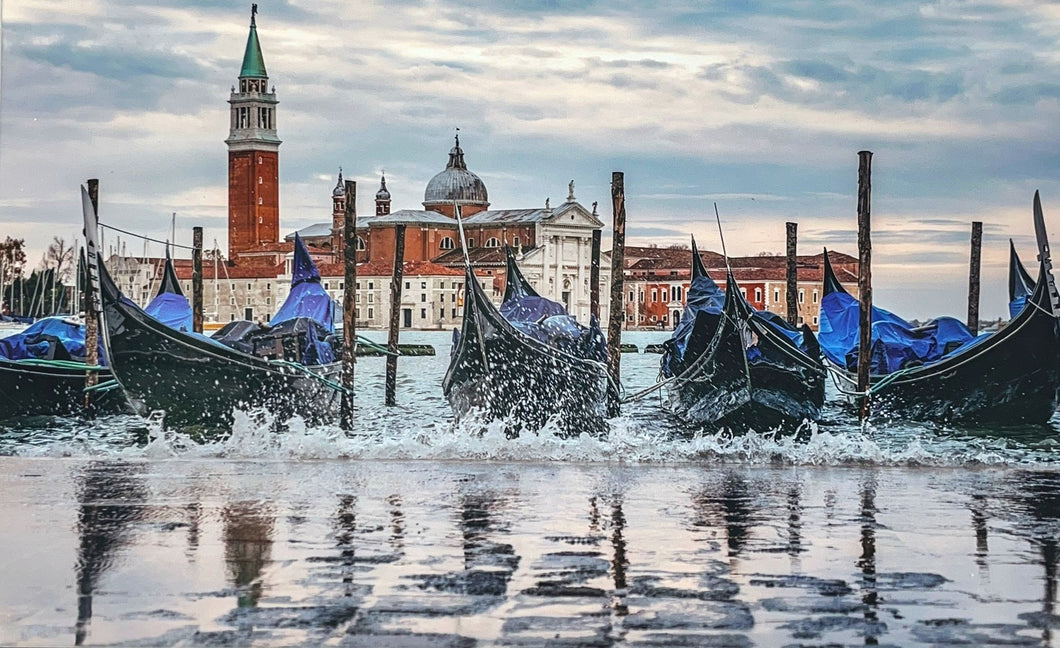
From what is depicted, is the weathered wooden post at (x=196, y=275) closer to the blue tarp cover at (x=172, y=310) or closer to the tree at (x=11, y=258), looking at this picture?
the blue tarp cover at (x=172, y=310)

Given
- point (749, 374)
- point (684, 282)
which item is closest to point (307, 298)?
point (749, 374)

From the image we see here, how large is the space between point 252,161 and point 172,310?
172 ft

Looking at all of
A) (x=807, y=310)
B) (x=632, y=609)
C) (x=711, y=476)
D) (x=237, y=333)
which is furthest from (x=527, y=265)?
(x=632, y=609)

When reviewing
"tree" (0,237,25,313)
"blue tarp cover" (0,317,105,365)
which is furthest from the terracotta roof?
"blue tarp cover" (0,317,105,365)

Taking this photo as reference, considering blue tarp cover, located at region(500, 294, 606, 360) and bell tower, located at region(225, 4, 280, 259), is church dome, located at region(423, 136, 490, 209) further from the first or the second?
blue tarp cover, located at region(500, 294, 606, 360)

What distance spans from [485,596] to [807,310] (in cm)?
4297

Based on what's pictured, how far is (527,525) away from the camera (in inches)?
220

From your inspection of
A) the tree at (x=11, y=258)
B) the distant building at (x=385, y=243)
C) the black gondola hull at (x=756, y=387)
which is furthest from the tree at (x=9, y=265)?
the black gondola hull at (x=756, y=387)

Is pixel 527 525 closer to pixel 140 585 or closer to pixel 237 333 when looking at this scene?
pixel 140 585

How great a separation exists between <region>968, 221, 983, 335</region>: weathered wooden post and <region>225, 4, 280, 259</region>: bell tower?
52.9 meters

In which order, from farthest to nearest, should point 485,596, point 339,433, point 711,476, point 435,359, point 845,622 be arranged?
1. point 435,359
2. point 339,433
3. point 711,476
4. point 485,596
5. point 845,622

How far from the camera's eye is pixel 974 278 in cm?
1400

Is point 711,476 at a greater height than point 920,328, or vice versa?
point 920,328

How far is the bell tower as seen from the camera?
213 ft
